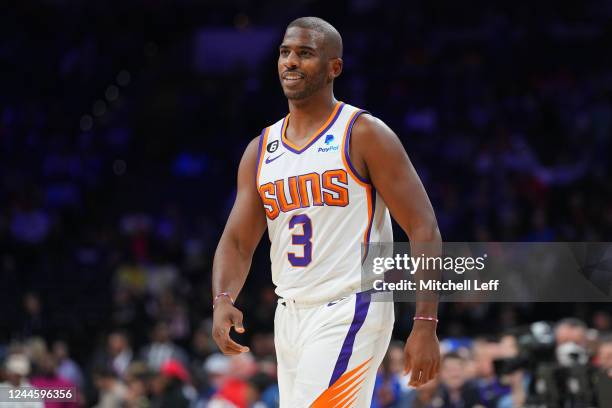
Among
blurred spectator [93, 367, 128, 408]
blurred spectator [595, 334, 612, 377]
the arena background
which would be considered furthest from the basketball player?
the arena background

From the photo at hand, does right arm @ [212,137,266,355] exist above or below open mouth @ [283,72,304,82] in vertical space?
below

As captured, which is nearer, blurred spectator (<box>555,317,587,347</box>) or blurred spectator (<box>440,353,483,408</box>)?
blurred spectator (<box>440,353,483,408</box>)

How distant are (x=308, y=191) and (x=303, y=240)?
0.24 meters

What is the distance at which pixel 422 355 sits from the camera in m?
5.11

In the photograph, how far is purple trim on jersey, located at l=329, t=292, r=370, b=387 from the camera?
5250 millimetres

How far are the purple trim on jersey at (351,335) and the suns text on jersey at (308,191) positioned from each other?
1.52ft

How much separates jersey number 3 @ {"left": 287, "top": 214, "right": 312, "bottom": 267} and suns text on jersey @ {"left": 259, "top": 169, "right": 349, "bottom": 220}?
6 centimetres

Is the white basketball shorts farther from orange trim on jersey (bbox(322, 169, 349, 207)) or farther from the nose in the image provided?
the nose

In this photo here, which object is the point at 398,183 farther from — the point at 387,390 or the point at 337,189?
the point at 387,390

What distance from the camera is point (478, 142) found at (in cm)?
1777

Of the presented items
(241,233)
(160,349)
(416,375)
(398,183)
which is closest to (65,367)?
(160,349)

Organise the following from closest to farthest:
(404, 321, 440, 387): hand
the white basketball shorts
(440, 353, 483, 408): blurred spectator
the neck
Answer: (404, 321, 440, 387): hand, the white basketball shorts, the neck, (440, 353, 483, 408): blurred spectator

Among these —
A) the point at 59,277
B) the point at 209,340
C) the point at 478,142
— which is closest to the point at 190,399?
the point at 209,340

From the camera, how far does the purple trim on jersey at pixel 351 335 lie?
5250 millimetres
